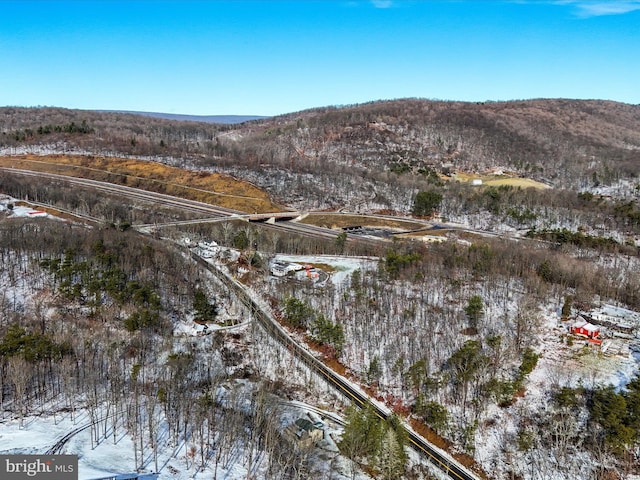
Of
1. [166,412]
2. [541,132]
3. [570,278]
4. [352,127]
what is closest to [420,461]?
[166,412]

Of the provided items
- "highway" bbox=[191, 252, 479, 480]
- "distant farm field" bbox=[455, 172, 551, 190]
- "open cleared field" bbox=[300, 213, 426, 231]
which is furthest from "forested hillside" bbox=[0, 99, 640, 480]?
"distant farm field" bbox=[455, 172, 551, 190]

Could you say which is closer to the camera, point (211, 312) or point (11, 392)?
point (11, 392)

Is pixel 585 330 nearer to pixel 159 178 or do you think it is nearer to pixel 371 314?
pixel 371 314

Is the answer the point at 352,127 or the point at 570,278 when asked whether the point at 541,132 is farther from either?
the point at 570,278

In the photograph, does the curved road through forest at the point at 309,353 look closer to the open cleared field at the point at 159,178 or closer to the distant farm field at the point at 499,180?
the open cleared field at the point at 159,178

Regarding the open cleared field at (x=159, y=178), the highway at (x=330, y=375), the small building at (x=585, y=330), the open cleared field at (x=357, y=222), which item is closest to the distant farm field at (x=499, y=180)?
the open cleared field at (x=357, y=222)

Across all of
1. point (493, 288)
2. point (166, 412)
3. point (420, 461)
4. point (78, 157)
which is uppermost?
point (78, 157)

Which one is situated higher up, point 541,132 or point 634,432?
point 541,132

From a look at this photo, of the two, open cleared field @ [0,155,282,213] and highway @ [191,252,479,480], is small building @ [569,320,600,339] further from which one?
open cleared field @ [0,155,282,213]
